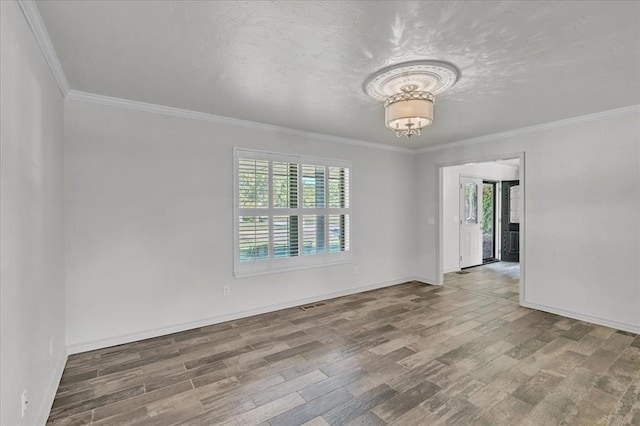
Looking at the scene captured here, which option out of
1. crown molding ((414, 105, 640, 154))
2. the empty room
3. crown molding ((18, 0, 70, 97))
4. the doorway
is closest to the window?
the empty room

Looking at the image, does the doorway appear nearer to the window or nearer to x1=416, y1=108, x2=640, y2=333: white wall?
x1=416, y1=108, x2=640, y2=333: white wall

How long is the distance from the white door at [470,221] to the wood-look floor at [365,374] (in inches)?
124

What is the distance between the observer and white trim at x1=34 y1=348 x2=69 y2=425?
1953mm

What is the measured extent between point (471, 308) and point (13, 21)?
5.15m

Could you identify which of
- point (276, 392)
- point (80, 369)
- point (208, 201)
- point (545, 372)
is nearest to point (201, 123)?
point (208, 201)

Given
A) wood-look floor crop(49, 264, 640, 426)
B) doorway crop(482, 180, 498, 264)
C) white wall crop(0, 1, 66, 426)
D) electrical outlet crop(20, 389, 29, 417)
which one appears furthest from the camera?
doorway crop(482, 180, 498, 264)

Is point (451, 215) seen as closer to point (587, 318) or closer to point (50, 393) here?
point (587, 318)

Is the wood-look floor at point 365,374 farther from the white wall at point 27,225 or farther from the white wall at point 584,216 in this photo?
the white wall at point 27,225

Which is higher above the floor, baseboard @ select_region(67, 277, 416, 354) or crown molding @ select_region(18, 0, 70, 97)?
crown molding @ select_region(18, 0, 70, 97)

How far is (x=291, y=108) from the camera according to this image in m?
3.43

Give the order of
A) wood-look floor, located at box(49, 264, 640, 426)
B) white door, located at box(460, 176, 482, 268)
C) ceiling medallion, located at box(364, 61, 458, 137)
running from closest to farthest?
wood-look floor, located at box(49, 264, 640, 426) < ceiling medallion, located at box(364, 61, 458, 137) < white door, located at box(460, 176, 482, 268)

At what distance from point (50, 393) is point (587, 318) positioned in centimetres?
553

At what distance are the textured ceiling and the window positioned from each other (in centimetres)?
101

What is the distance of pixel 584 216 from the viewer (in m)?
3.79
